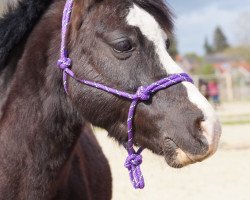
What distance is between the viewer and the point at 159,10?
2.63 metres

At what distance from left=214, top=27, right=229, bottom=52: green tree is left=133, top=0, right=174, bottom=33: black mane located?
110 metres

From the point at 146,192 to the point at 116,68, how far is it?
4.38 metres

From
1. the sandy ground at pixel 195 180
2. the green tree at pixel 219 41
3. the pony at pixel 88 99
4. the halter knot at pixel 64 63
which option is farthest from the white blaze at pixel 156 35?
the green tree at pixel 219 41

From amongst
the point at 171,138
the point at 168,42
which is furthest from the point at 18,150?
the point at 168,42

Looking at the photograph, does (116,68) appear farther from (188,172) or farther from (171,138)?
(188,172)

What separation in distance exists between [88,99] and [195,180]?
16.5 ft

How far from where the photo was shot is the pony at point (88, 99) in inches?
95.3

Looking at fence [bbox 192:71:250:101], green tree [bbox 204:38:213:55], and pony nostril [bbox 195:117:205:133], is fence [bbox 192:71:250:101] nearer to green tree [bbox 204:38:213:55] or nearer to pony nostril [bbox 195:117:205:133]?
pony nostril [bbox 195:117:205:133]

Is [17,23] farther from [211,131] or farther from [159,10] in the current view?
[211,131]

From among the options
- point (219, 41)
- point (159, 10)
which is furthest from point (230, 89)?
point (219, 41)

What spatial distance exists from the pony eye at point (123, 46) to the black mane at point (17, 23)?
68 centimetres

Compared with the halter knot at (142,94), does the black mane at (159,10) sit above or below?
above

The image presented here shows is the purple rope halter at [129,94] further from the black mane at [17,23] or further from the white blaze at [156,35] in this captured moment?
the black mane at [17,23]

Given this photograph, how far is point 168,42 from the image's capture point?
9.01 feet
